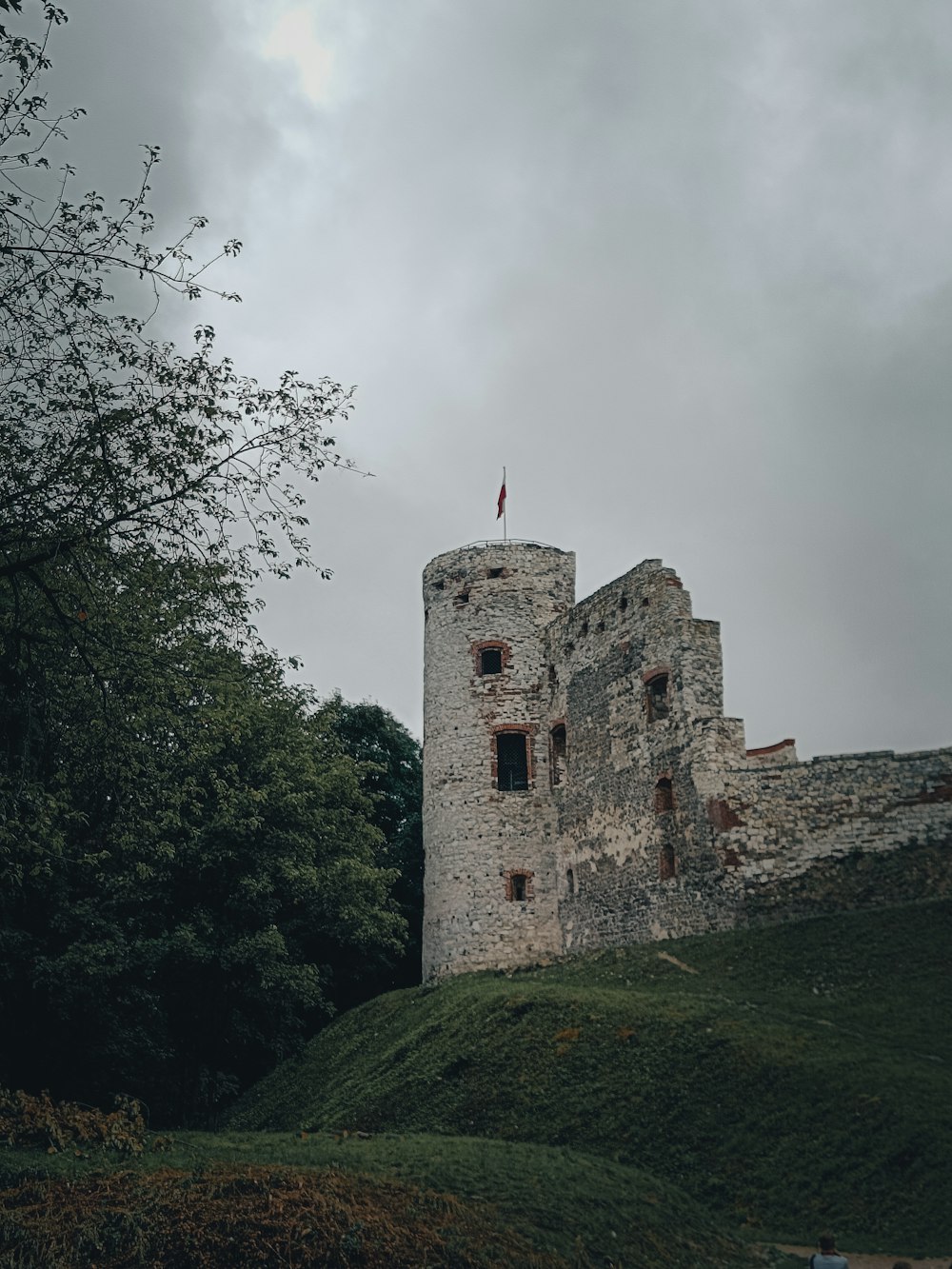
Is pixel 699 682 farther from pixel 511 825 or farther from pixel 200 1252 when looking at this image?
pixel 200 1252

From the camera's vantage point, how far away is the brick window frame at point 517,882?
27.8 metres

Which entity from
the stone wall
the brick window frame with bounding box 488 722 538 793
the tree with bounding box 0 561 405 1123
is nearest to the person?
the tree with bounding box 0 561 405 1123

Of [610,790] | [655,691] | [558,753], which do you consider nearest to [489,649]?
[558,753]

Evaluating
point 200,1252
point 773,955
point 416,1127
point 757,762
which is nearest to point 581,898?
point 757,762

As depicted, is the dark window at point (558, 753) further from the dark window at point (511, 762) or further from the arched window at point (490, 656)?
the arched window at point (490, 656)

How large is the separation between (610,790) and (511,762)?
432 cm

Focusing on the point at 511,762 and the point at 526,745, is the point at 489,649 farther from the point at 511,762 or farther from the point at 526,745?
the point at 511,762

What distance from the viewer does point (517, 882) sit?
1105 inches

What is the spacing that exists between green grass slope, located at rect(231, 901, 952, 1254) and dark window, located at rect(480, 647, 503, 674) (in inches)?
370

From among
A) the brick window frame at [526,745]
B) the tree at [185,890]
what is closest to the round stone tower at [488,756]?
the brick window frame at [526,745]

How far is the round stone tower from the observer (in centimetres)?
2775

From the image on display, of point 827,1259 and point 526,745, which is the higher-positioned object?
point 526,745

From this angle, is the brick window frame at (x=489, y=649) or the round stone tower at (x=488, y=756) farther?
the brick window frame at (x=489, y=649)

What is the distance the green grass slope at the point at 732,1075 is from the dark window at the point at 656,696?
4935 mm
